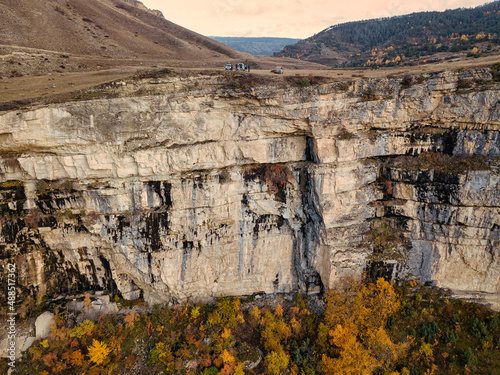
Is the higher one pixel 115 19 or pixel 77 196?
pixel 115 19

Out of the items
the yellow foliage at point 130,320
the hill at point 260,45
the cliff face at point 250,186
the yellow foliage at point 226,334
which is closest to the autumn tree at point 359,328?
the cliff face at point 250,186

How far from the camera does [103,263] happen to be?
2247cm

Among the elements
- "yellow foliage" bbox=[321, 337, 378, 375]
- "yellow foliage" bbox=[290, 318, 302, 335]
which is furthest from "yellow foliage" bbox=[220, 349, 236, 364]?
"yellow foliage" bbox=[321, 337, 378, 375]

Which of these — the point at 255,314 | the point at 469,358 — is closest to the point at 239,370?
the point at 255,314

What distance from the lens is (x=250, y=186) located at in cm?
2222

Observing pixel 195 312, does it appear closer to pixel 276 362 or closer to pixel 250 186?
pixel 276 362

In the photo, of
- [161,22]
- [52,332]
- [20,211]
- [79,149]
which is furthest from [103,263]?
[161,22]

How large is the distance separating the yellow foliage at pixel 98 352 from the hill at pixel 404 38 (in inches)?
1956

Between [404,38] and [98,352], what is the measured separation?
3137 inches

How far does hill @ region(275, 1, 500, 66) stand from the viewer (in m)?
41.8

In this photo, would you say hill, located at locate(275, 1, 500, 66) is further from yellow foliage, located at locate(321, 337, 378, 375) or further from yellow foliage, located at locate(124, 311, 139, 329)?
yellow foliage, located at locate(124, 311, 139, 329)

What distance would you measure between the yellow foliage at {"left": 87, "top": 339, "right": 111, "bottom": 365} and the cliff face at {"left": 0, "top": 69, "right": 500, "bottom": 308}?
485 cm

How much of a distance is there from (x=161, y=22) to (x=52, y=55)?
29514mm

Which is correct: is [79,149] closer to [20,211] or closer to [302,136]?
[20,211]
